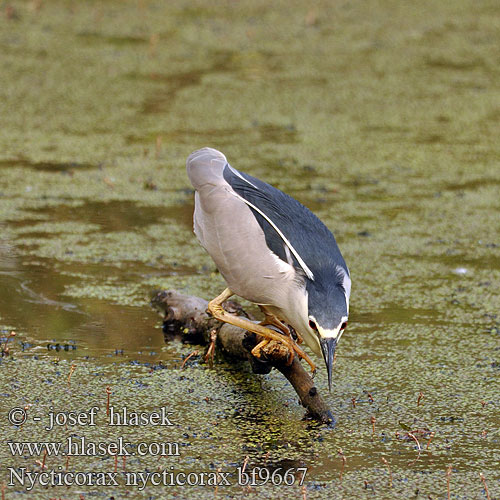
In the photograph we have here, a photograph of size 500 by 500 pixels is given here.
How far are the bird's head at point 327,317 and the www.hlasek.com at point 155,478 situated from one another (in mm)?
305

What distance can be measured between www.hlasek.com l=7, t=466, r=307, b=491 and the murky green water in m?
0.03

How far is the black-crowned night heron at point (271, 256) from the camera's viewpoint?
9.18 feet

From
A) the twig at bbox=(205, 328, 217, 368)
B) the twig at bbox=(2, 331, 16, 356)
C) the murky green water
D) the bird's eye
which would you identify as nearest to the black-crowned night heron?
the bird's eye

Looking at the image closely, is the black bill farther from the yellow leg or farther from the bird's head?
the yellow leg

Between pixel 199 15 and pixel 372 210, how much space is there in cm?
438

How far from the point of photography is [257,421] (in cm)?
302

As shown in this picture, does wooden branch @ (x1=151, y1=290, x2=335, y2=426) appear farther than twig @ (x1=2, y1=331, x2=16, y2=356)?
No

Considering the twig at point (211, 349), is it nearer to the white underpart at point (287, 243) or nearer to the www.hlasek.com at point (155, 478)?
the white underpart at point (287, 243)

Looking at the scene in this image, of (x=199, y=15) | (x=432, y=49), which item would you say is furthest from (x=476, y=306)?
(x=199, y=15)

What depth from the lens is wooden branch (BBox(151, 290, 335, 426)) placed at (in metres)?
3.02

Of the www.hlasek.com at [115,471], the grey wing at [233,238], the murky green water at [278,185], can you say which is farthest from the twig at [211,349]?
the www.hlasek.com at [115,471]

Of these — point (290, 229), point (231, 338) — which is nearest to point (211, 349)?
point (231, 338)

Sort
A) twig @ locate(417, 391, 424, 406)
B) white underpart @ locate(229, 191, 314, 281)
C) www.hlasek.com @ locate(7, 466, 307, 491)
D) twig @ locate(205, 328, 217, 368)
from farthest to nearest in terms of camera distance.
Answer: twig @ locate(205, 328, 217, 368)
twig @ locate(417, 391, 424, 406)
white underpart @ locate(229, 191, 314, 281)
www.hlasek.com @ locate(7, 466, 307, 491)

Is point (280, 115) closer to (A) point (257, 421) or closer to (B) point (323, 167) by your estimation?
(B) point (323, 167)
